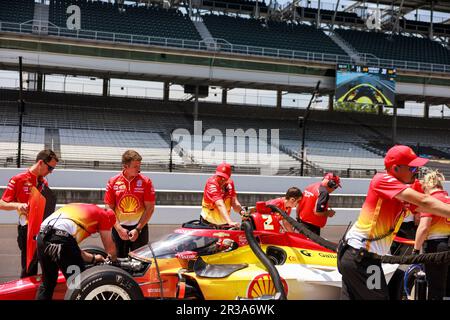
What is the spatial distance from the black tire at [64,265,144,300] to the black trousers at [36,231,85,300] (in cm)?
18

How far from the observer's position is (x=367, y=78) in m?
26.6

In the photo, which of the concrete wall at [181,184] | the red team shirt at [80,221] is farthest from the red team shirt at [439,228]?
the concrete wall at [181,184]

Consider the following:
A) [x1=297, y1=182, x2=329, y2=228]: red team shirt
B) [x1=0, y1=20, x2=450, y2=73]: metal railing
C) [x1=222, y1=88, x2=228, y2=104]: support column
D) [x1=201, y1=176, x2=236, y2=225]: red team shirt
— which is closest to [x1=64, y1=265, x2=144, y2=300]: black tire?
[x1=201, y1=176, x2=236, y2=225]: red team shirt

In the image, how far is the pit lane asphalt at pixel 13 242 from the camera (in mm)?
7252

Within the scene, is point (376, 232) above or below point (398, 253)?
above

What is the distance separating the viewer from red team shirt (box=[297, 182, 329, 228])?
7195 mm

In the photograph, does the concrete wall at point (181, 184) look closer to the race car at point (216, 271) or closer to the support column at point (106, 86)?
the race car at point (216, 271)

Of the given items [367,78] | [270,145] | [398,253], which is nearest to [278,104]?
[367,78]

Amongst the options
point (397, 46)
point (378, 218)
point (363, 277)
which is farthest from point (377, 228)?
point (397, 46)

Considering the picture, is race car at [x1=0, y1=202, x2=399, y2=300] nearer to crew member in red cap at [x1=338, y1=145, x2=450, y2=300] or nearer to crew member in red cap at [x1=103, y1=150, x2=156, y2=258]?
crew member in red cap at [x1=338, y1=145, x2=450, y2=300]

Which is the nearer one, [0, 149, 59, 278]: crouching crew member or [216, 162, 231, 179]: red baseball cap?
[0, 149, 59, 278]: crouching crew member

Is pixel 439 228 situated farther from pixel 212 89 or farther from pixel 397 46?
pixel 397 46

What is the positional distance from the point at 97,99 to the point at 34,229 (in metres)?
24.7
